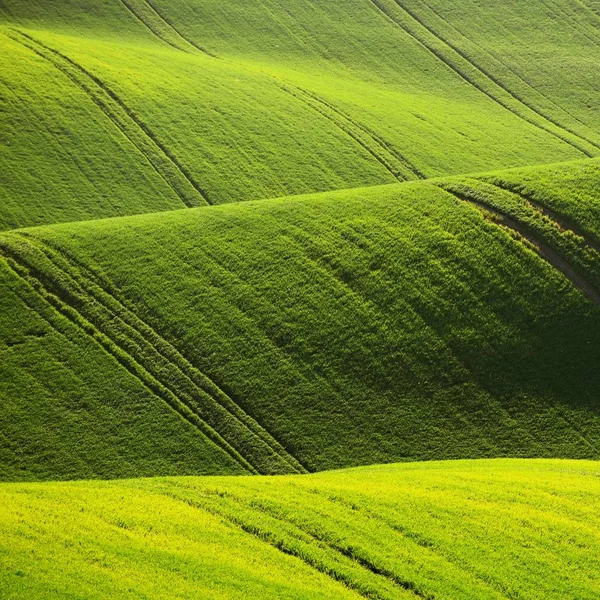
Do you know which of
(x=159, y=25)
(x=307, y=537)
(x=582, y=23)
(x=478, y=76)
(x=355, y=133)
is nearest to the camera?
(x=307, y=537)

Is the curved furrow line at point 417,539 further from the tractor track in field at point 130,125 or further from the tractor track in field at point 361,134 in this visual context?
the tractor track in field at point 361,134

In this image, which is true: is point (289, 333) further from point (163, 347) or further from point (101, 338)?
point (101, 338)

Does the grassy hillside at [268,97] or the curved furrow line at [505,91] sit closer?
the grassy hillside at [268,97]

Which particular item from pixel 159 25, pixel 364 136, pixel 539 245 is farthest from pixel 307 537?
pixel 159 25

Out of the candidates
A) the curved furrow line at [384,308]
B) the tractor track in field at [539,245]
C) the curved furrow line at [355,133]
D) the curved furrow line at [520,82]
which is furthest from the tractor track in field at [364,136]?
the curved furrow line at [520,82]

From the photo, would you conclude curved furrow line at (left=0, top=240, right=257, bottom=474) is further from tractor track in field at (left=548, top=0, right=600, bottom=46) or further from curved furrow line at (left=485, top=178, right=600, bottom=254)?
tractor track in field at (left=548, top=0, right=600, bottom=46)

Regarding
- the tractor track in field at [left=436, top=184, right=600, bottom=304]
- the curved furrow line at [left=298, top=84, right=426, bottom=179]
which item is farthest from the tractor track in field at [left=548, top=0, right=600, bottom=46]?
the tractor track in field at [left=436, top=184, right=600, bottom=304]

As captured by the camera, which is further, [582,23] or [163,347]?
[582,23]
